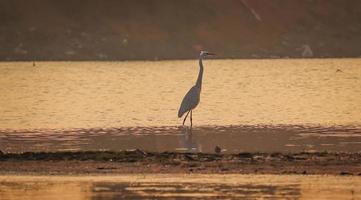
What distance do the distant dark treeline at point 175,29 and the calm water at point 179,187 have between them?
6810 cm

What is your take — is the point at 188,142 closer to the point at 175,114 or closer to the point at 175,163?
the point at 175,163

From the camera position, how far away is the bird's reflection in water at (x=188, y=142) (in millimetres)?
19625

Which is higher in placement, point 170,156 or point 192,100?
point 192,100

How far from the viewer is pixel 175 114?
28.2 m

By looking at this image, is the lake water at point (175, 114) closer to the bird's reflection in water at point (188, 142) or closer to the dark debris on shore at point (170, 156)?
the bird's reflection in water at point (188, 142)

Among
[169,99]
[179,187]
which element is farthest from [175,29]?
[179,187]

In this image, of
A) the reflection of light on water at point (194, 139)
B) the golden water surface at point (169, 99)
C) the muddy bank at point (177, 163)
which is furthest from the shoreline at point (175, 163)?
the golden water surface at point (169, 99)

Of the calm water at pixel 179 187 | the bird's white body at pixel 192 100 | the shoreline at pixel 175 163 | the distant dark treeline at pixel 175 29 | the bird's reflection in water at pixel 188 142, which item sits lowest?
the calm water at pixel 179 187

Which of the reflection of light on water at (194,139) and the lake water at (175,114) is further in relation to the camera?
the lake water at (175,114)

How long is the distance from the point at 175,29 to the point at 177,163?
75421 mm

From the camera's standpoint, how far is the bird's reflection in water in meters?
19.6

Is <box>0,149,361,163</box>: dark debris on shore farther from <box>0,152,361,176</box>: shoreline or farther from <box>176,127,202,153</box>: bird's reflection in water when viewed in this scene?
<box>176,127,202,153</box>: bird's reflection in water

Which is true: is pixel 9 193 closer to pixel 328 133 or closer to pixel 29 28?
pixel 328 133

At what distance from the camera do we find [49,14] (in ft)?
313
